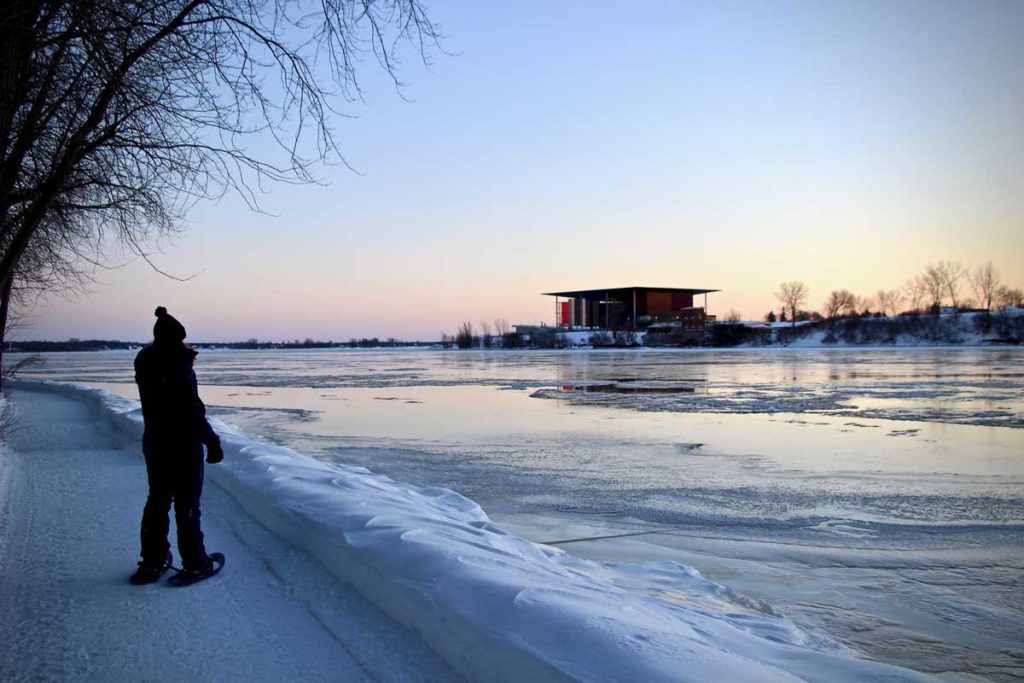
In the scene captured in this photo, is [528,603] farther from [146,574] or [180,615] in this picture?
[146,574]

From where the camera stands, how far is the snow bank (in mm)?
2912

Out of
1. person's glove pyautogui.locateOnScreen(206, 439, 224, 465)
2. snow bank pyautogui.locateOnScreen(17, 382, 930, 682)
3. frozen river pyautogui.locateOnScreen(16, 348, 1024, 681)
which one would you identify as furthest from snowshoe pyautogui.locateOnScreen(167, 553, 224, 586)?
frozen river pyautogui.locateOnScreen(16, 348, 1024, 681)

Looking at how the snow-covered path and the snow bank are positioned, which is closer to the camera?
the snow bank

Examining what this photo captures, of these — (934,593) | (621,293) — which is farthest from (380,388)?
(621,293)

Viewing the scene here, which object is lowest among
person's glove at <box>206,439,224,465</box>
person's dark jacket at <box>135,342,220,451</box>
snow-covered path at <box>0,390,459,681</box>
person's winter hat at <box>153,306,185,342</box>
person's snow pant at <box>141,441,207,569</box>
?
snow-covered path at <box>0,390,459,681</box>

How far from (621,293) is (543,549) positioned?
8622 cm

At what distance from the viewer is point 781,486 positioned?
8227 millimetres

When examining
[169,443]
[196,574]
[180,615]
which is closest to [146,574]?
[196,574]

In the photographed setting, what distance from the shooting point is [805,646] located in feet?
12.8

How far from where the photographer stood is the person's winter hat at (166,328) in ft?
14.4

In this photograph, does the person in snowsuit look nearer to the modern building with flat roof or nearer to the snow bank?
the snow bank

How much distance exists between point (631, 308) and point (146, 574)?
286ft

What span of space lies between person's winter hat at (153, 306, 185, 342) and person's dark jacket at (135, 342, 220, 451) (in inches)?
1.6

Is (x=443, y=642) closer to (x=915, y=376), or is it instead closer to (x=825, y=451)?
(x=825, y=451)
